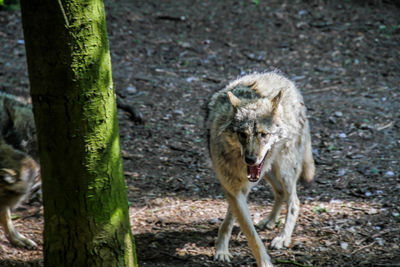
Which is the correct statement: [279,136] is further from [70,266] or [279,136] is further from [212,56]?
[212,56]

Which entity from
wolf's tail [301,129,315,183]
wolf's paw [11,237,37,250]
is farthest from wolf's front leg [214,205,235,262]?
wolf's paw [11,237,37,250]

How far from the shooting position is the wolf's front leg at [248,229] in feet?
14.1

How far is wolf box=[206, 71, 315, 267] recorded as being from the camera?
4.27 meters

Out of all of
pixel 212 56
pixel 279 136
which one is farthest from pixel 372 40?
pixel 279 136

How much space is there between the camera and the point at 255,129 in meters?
4.21

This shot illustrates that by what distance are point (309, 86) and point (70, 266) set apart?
24.4 ft

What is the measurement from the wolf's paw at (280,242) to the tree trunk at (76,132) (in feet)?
7.51

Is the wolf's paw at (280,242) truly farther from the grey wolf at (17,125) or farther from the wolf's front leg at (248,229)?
the grey wolf at (17,125)

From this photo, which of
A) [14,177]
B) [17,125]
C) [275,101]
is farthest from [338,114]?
[14,177]

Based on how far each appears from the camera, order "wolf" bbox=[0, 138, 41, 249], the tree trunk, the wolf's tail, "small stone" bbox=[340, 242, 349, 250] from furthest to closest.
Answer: the wolf's tail
"small stone" bbox=[340, 242, 349, 250]
"wolf" bbox=[0, 138, 41, 249]
the tree trunk

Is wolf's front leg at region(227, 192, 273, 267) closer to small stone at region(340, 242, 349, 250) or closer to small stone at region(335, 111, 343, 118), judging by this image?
small stone at region(340, 242, 349, 250)

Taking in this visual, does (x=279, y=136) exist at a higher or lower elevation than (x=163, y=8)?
lower

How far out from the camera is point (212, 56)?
35.0ft

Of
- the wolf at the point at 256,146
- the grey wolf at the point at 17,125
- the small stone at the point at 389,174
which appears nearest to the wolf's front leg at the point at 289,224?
the wolf at the point at 256,146
